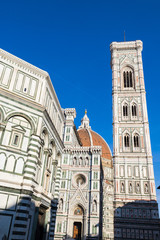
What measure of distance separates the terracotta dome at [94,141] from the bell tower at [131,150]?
28970 mm

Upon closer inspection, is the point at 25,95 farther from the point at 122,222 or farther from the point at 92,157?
the point at 122,222

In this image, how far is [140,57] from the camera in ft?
158

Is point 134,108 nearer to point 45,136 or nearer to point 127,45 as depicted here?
point 127,45

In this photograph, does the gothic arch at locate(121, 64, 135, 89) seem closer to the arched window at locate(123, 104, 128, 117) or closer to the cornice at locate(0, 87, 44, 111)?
the arched window at locate(123, 104, 128, 117)

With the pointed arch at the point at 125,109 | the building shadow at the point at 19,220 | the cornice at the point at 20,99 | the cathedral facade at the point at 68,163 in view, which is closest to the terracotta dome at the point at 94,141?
the cathedral facade at the point at 68,163

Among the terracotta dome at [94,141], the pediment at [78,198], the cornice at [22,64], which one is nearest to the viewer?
the cornice at [22,64]

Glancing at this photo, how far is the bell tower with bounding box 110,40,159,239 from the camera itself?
33.4m

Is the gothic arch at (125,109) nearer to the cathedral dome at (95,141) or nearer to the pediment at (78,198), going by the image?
the pediment at (78,198)

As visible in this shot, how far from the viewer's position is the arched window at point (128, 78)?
4630 cm

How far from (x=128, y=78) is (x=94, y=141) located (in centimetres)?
3159

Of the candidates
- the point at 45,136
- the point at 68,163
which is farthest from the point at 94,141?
the point at 45,136

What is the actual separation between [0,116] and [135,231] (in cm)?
2940

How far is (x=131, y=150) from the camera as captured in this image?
128ft

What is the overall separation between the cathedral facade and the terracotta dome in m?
0.39
